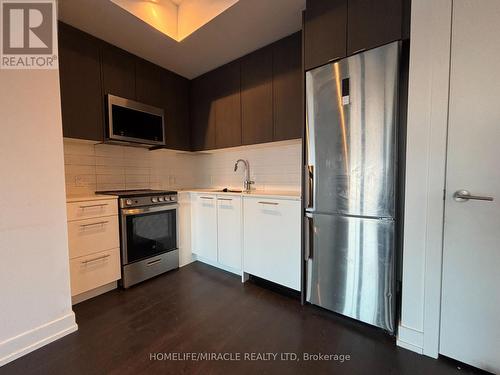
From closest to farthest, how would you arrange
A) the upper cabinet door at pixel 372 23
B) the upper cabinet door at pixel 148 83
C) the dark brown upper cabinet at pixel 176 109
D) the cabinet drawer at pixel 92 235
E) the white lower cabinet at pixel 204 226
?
the upper cabinet door at pixel 372 23
the cabinet drawer at pixel 92 235
the upper cabinet door at pixel 148 83
the white lower cabinet at pixel 204 226
the dark brown upper cabinet at pixel 176 109

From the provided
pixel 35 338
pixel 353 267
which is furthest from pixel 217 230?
pixel 35 338

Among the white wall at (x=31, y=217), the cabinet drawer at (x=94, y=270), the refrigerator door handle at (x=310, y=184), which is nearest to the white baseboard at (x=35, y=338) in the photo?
the white wall at (x=31, y=217)

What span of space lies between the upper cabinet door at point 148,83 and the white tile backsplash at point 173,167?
0.61m

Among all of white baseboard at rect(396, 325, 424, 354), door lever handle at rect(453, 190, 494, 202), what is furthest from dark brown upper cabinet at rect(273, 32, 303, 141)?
white baseboard at rect(396, 325, 424, 354)

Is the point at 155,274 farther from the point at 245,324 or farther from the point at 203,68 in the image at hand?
the point at 203,68

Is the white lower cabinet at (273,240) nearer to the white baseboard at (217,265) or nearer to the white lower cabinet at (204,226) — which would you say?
the white baseboard at (217,265)

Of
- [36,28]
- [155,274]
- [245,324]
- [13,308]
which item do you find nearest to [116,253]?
[155,274]

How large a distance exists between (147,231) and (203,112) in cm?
157

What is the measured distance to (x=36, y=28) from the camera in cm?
146

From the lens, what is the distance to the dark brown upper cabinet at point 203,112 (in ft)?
8.98

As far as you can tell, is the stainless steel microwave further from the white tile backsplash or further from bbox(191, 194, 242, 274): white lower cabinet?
bbox(191, 194, 242, 274): white lower cabinet

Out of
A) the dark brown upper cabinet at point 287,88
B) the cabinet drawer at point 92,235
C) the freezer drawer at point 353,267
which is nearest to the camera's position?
the freezer drawer at point 353,267

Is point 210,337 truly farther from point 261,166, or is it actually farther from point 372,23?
point 372,23

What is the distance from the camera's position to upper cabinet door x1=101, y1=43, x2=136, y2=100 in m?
2.12
